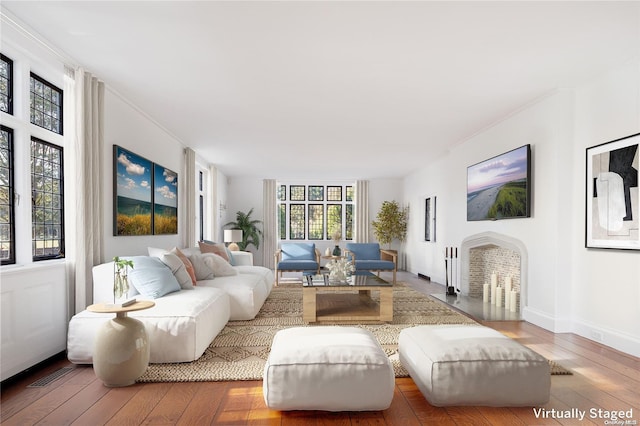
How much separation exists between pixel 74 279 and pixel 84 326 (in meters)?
0.64

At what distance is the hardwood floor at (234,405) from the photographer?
2.15m

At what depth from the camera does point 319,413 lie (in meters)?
2.25

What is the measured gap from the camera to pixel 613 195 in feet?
11.4

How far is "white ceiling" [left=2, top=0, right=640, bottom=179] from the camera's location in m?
2.57

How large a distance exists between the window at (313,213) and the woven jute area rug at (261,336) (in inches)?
189

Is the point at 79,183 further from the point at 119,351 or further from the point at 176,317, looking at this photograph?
the point at 119,351

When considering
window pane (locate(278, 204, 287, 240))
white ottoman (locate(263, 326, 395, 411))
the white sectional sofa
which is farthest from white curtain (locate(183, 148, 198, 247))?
white ottoman (locate(263, 326, 395, 411))

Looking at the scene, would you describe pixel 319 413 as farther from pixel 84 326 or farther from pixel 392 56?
pixel 392 56

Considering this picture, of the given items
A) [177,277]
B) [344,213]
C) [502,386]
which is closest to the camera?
[502,386]

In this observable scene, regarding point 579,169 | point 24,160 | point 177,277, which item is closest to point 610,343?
point 579,169

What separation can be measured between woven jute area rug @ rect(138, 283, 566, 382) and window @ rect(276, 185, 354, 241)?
4805 millimetres

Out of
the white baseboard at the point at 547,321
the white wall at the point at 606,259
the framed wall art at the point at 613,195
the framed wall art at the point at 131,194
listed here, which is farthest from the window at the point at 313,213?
the framed wall art at the point at 613,195

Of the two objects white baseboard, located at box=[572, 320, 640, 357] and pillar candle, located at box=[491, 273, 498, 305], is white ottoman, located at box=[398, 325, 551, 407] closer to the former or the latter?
white baseboard, located at box=[572, 320, 640, 357]

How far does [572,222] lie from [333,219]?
7399mm
